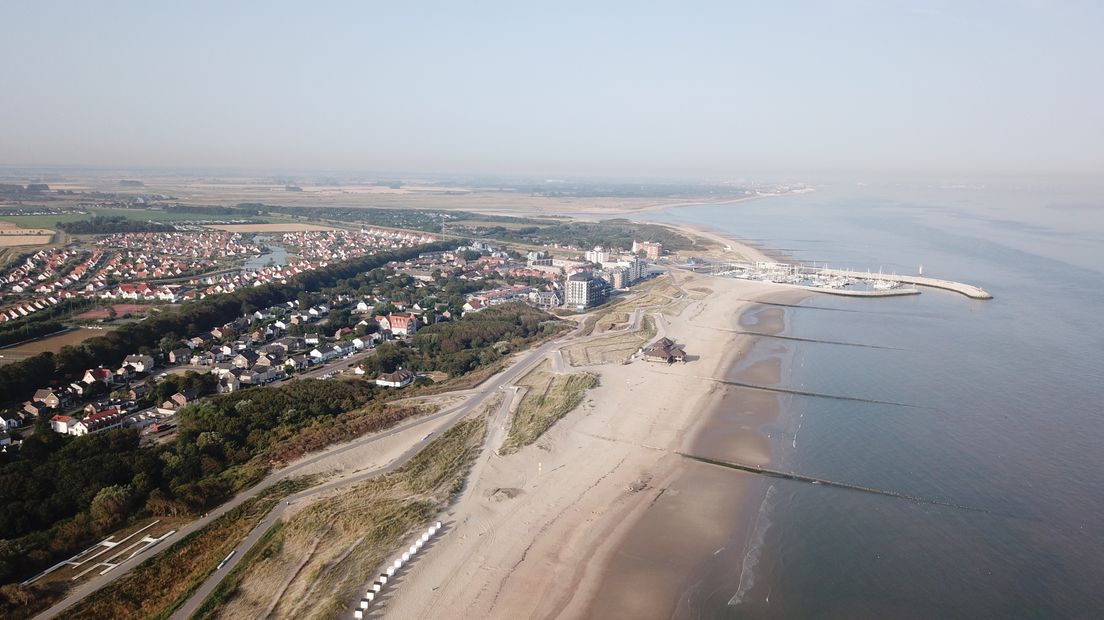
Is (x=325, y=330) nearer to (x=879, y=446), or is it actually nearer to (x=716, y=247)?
(x=879, y=446)

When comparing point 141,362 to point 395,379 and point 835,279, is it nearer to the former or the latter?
point 395,379

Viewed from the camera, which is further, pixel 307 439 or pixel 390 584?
pixel 307 439

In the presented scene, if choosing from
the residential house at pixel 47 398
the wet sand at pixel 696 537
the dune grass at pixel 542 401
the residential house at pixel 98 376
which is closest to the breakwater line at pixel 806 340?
the wet sand at pixel 696 537

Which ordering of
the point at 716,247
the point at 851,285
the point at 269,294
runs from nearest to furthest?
the point at 269,294 → the point at 851,285 → the point at 716,247

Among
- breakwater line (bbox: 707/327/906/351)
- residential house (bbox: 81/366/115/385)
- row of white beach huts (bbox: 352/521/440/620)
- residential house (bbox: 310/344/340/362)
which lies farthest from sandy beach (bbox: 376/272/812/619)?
residential house (bbox: 81/366/115/385)

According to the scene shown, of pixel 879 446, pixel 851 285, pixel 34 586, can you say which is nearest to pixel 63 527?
pixel 34 586

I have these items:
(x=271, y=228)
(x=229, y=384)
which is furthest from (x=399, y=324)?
(x=271, y=228)
